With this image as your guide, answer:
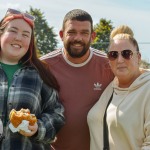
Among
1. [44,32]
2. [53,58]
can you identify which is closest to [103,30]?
[44,32]

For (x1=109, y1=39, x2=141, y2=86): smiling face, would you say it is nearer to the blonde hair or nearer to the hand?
the blonde hair

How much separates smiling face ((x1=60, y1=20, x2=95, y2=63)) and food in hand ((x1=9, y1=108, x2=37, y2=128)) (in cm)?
150

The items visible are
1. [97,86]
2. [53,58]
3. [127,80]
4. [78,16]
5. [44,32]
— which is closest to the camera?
[127,80]

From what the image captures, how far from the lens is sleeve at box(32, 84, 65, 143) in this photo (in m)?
3.96

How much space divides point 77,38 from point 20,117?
167cm

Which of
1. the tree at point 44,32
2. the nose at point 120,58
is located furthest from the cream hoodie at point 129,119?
the tree at point 44,32

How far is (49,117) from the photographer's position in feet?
13.4

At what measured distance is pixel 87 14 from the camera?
5164 millimetres

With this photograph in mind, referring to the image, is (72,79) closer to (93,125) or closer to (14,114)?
(93,125)

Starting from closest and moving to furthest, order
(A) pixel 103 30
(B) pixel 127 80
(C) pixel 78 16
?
(B) pixel 127 80 → (C) pixel 78 16 → (A) pixel 103 30

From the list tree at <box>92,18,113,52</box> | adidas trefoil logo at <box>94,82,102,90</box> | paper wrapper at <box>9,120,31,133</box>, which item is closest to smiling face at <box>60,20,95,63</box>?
adidas trefoil logo at <box>94,82,102,90</box>

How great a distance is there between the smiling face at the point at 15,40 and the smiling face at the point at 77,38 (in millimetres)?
922

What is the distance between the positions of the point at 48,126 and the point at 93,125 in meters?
0.62

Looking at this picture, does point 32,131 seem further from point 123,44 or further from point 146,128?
point 123,44
